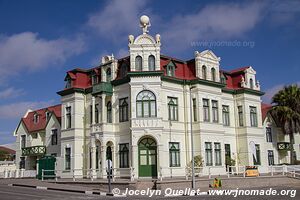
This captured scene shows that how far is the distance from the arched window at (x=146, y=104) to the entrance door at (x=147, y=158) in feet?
7.07

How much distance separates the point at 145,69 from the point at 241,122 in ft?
42.0

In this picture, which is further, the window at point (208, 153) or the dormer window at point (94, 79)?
the dormer window at point (94, 79)

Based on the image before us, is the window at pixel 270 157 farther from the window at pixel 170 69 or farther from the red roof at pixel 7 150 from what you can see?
the red roof at pixel 7 150

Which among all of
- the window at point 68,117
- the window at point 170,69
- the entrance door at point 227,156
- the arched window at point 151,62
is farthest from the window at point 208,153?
the window at point 68,117

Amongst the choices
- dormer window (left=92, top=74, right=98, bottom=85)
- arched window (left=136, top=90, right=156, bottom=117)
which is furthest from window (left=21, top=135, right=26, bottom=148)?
arched window (left=136, top=90, right=156, bottom=117)

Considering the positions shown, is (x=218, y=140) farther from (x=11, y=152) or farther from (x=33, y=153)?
(x=11, y=152)

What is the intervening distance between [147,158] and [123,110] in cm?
486

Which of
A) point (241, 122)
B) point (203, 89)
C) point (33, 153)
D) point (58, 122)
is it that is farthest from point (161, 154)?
point (33, 153)

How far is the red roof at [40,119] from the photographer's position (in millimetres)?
44875

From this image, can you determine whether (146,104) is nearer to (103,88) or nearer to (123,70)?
(123,70)

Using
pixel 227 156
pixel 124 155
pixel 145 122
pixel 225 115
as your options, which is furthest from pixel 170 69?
pixel 227 156

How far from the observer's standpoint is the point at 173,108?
3434cm

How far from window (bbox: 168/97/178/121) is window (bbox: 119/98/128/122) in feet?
12.5

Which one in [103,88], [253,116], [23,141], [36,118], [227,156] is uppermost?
[103,88]
